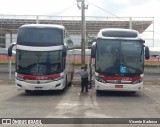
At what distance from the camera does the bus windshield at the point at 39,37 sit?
22469 millimetres

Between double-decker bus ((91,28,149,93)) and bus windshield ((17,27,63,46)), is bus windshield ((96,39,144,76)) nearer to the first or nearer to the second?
double-decker bus ((91,28,149,93))

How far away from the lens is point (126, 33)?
22641 millimetres

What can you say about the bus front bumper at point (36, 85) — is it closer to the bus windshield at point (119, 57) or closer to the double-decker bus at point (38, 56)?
the double-decker bus at point (38, 56)

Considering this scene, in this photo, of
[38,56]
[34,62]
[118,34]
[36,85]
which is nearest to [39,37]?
[38,56]

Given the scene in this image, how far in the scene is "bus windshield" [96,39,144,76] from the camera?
22.3 meters

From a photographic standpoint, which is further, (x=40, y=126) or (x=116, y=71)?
(x=116, y=71)

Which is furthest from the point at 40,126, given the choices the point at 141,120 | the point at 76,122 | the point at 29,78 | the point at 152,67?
the point at 152,67

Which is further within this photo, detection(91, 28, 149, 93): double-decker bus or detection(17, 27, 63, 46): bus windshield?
detection(17, 27, 63, 46): bus windshield

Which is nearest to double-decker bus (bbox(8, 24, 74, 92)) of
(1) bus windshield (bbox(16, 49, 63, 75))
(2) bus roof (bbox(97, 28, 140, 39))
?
(1) bus windshield (bbox(16, 49, 63, 75))

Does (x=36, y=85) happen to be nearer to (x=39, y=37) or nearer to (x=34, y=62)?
(x=34, y=62)

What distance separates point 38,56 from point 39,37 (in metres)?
1.02

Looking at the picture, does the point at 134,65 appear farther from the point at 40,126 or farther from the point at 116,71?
the point at 40,126

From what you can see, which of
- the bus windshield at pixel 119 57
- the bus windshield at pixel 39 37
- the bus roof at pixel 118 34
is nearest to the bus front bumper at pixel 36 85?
the bus windshield at pixel 39 37

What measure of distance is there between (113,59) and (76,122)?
1035 centimetres
